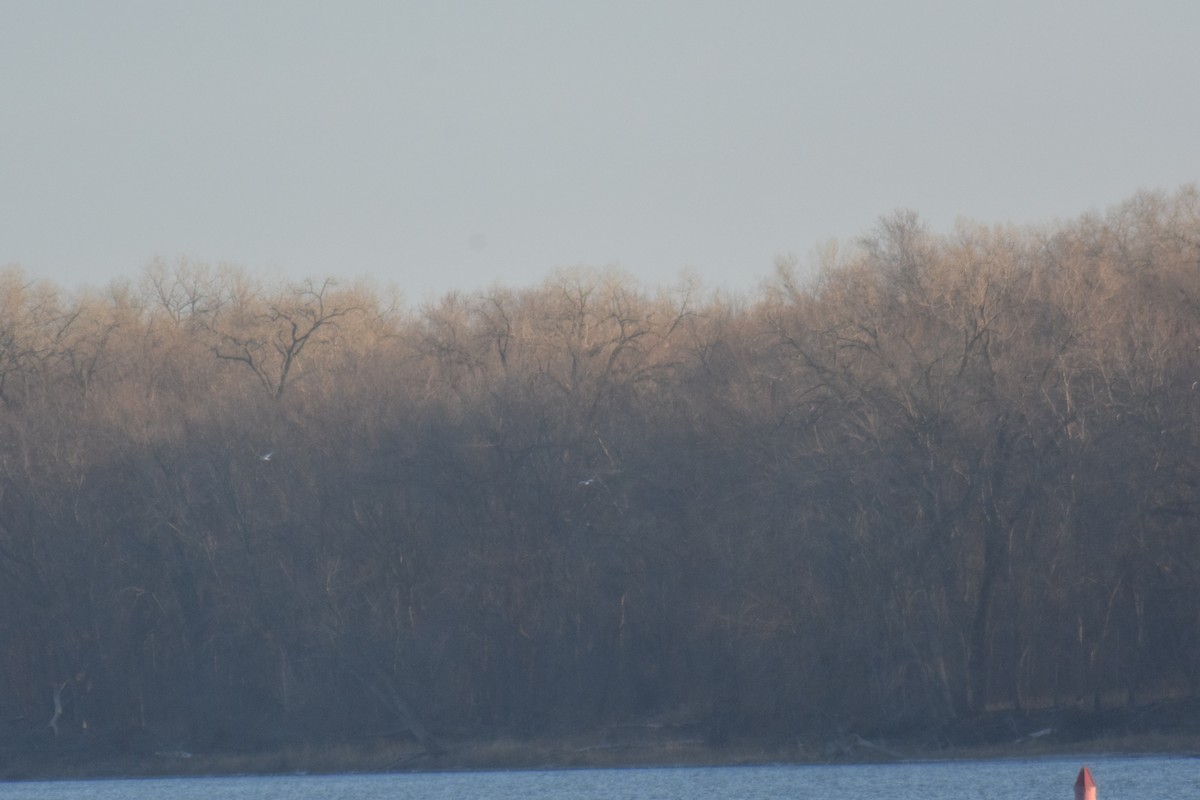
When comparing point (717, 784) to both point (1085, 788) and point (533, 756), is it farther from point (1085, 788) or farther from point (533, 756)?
point (1085, 788)

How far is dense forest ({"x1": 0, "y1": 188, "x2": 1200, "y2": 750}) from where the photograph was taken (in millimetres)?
42938

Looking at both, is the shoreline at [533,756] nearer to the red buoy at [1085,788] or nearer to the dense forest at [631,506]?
the dense forest at [631,506]

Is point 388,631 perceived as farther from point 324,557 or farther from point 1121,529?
point 1121,529

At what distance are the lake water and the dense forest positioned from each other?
12.2ft

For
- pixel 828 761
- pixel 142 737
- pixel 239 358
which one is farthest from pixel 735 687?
pixel 239 358

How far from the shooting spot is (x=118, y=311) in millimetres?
72125

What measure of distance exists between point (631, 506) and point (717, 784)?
1310cm

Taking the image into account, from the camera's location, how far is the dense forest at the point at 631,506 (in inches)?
1690

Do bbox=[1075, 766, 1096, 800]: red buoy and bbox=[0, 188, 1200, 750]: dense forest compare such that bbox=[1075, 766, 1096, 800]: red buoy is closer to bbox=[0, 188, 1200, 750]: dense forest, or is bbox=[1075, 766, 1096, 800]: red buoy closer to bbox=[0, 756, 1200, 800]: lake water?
bbox=[0, 756, 1200, 800]: lake water

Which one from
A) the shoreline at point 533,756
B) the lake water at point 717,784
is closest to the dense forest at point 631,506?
the shoreline at point 533,756

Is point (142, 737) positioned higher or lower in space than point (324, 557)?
lower

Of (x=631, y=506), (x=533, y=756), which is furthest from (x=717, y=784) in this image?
(x=631, y=506)


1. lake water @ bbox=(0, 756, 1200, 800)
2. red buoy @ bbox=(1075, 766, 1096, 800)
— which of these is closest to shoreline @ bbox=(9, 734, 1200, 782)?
lake water @ bbox=(0, 756, 1200, 800)

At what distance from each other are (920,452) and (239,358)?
32.4m
